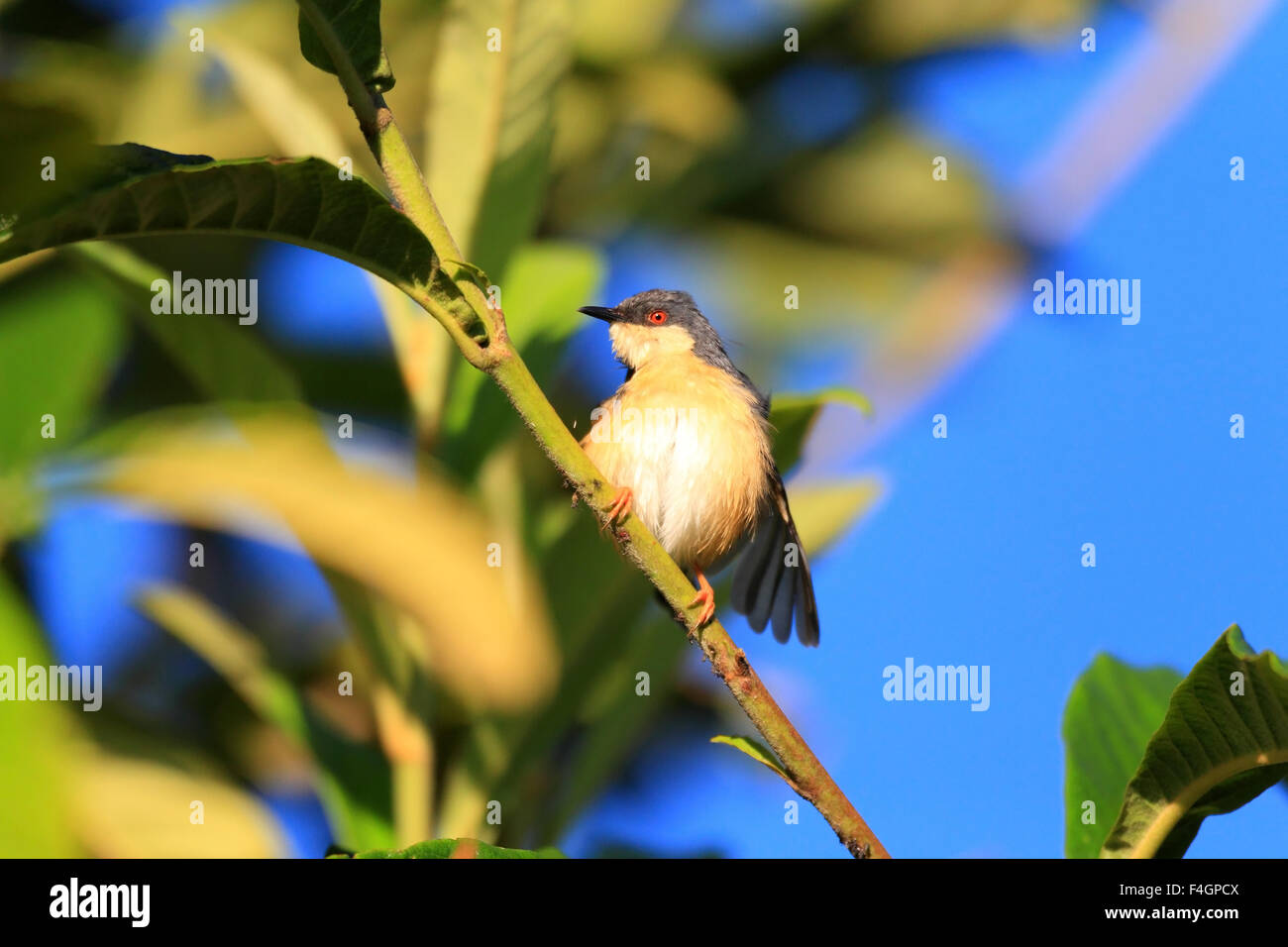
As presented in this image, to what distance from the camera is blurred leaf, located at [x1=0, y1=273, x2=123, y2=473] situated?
3170 mm

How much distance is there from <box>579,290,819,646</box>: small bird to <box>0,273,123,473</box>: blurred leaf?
1.49 meters

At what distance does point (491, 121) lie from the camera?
2.59m

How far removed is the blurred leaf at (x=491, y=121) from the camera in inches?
102

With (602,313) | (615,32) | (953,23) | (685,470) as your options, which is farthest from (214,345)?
(953,23)

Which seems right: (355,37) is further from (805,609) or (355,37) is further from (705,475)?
(805,609)

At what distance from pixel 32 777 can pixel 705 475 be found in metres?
2.29

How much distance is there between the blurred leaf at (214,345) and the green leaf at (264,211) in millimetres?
1007

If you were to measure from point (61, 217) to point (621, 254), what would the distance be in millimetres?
3665

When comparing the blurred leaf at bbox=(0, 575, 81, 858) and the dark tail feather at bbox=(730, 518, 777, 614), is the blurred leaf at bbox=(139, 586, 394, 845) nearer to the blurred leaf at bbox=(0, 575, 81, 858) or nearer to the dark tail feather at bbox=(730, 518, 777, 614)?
the blurred leaf at bbox=(0, 575, 81, 858)

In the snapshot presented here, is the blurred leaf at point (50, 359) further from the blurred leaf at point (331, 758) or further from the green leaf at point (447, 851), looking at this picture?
the green leaf at point (447, 851)

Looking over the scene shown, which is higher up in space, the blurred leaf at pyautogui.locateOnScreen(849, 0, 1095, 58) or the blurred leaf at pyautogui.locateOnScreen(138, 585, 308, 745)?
the blurred leaf at pyautogui.locateOnScreen(849, 0, 1095, 58)

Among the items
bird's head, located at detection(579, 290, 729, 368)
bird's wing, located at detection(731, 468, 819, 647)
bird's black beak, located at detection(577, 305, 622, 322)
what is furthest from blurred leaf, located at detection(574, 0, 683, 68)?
bird's wing, located at detection(731, 468, 819, 647)
